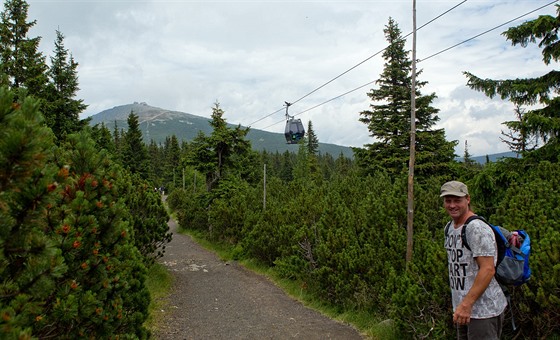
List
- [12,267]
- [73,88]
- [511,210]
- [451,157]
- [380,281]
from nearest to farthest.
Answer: [12,267] < [511,210] < [380,281] < [73,88] < [451,157]

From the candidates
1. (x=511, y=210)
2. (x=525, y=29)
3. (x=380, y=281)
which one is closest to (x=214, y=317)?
(x=380, y=281)

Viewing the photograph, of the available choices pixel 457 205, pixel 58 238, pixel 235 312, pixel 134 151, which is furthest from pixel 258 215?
pixel 134 151

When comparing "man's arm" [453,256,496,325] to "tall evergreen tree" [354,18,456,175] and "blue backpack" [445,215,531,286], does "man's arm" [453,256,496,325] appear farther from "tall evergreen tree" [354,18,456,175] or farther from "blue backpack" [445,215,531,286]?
"tall evergreen tree" [354,18,456,175]

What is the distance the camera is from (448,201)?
3.40 metres

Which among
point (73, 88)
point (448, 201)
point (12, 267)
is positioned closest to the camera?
point (12, 267)

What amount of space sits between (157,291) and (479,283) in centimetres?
953

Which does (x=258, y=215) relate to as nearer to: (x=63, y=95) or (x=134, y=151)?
Answer: (x=63, y=95)

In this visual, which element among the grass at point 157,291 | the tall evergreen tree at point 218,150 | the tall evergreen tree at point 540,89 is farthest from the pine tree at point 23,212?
the tall evergreen tree at point 218,150

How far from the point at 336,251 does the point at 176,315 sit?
13.4ft

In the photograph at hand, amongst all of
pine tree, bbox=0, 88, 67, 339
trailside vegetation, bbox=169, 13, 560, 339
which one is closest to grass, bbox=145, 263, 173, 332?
trailside vegetation, bbox=169, 13, 560, 339

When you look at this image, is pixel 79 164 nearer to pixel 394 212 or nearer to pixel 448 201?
pixel 448 201

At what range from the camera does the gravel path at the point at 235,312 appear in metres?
7.73

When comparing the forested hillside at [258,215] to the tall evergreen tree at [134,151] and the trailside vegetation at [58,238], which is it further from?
the tall evergreen tree at [134,151]

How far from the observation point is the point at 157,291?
1077cm
